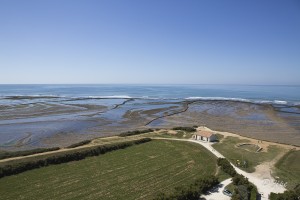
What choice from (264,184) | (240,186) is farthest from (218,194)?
(264,184)

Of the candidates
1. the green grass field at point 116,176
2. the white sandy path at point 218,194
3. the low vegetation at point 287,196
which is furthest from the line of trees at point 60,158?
the low vegetation at point 287,196

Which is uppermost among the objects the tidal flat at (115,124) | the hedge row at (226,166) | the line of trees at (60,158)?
the line of trees at (60,158)

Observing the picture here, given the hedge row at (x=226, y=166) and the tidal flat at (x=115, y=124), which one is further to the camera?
the tidal flat at (x=115, y=124)

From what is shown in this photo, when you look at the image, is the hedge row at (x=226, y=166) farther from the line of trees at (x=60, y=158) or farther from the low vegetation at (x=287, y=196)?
the line of trees at (x=60, y=158)

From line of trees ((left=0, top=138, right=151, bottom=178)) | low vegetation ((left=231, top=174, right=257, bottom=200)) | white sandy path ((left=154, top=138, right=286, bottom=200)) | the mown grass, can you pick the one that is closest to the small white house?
the mown grass

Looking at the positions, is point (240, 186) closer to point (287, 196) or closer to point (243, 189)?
point (243, 189)

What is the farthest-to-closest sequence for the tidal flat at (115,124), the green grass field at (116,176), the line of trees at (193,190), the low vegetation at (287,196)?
the tidal flat at (115,124) → the green grass field at (116,176) → the low vegetation at (287,196) → the line of trees at (193,190)

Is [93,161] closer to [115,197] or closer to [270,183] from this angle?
[115,197]

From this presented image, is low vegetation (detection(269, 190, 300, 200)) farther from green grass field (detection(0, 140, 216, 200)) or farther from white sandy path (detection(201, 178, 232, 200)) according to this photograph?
green grass field (detection(0, 140, 216, 200))
